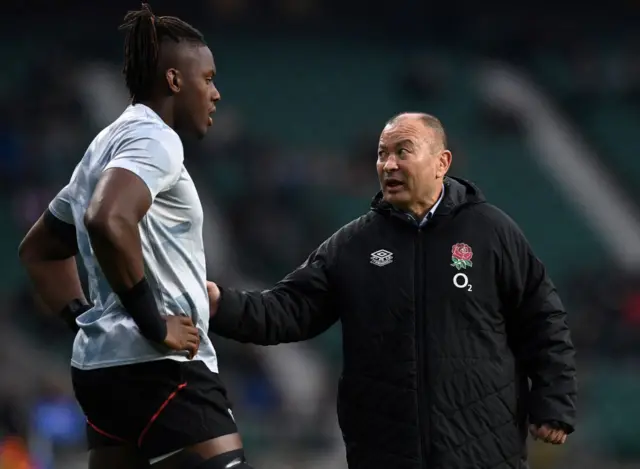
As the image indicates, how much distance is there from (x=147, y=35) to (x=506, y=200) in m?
12.7

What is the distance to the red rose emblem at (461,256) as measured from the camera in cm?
448

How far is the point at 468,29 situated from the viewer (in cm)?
1822

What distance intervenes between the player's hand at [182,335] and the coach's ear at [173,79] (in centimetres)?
69

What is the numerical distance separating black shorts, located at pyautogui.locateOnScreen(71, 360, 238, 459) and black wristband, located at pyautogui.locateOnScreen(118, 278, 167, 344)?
13 centimetres

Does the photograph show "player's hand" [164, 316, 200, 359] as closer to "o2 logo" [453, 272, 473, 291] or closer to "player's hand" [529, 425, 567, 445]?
"o2 logo" [453, 272, 473, 291]

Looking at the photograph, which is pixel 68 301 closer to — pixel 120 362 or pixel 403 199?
pixel 120 362

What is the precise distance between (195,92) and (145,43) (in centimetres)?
21

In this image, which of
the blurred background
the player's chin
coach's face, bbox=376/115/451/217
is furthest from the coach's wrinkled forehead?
the blurred background

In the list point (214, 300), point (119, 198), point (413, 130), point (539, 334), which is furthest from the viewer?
point (413, 130)

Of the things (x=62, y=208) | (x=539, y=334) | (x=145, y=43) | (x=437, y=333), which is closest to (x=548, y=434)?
(x=539, y=334)

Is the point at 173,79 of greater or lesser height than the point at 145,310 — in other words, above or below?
above

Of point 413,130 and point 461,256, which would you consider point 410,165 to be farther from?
point 461,256

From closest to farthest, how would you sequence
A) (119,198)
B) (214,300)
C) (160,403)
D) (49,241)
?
(119,198)
(160,403)
(49,241)
(214,300)

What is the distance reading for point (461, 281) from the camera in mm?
4453
